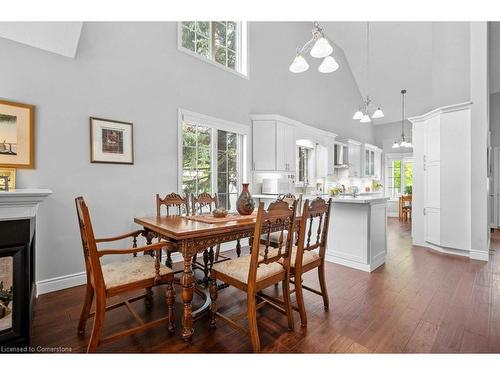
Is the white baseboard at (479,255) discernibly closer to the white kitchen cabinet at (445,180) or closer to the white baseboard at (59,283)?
the white kitchen cabinet at (445,180)

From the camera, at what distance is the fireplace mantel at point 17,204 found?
1.57 metres

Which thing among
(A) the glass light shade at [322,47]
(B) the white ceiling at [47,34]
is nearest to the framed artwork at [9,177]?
(B) the white ceiling at [47,34]

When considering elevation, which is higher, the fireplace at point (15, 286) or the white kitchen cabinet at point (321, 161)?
the white kitchen cabinet at point (321, 161)

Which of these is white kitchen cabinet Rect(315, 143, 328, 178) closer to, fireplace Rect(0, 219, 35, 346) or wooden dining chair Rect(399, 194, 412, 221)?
wooden dining chair Rect(399, 194, 412, 221)

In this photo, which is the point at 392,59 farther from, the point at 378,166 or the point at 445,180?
the point at 445,180

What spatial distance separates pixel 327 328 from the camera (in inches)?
76.4

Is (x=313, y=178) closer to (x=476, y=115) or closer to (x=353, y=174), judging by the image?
(x=353, y=174)

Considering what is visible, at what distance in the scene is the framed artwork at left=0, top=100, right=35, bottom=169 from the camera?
7.66ft

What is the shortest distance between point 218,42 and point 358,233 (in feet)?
12.5

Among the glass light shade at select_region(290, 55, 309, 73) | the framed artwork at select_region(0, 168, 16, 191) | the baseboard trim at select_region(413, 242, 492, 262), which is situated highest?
the glass light shade at select_region(290, 55, 309, 73)

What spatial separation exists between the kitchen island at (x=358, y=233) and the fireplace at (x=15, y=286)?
3.16m

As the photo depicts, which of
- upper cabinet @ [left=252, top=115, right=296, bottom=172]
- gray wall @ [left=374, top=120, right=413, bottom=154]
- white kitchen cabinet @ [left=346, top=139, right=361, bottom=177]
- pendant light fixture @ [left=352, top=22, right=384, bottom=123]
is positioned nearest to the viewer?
upper cabinet @ [left=252, top=115, right=296, bottom=172]

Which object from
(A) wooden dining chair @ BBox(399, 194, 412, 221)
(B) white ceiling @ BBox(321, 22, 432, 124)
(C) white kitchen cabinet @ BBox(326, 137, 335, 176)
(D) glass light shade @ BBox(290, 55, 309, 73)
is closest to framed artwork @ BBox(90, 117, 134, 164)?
(D) glass light shade @ BBox(290, 55, 309, 73)

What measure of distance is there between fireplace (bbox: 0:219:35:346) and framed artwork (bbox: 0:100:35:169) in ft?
3.71
